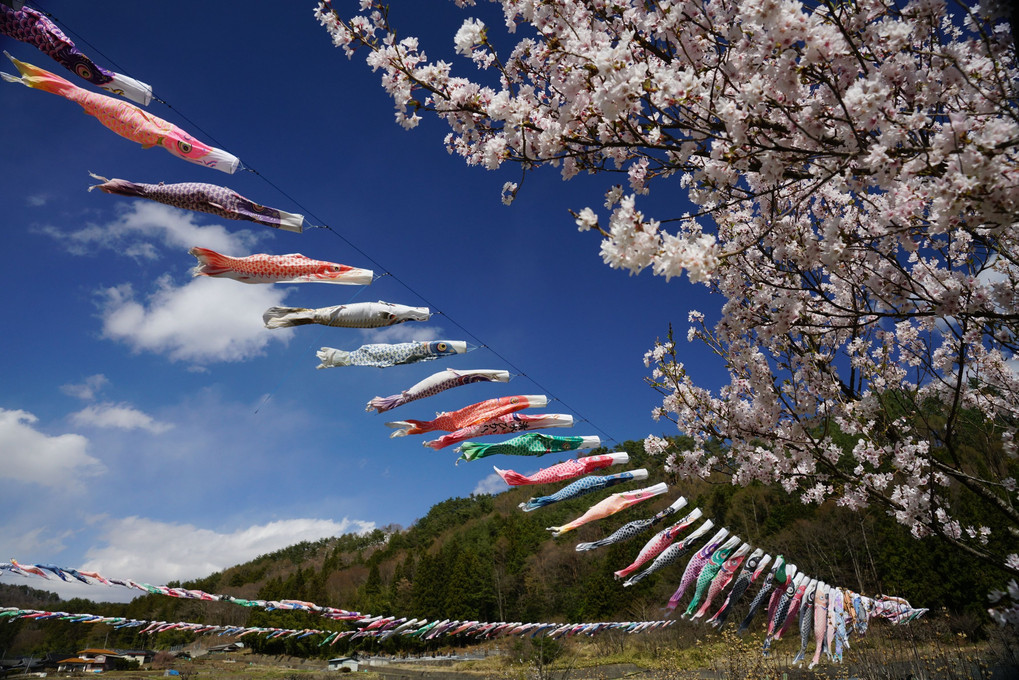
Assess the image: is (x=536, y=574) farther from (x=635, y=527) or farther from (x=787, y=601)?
(x=635, y=527)

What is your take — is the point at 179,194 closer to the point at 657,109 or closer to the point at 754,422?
the point at 657,109

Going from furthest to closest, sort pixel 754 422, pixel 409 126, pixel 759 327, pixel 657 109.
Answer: pixel 754 422 → pixel 759 327 → pixel 409 126 → pixel 657 109

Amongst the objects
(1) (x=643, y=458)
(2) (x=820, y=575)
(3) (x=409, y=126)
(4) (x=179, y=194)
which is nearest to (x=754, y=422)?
(1) (x=643, y=458)

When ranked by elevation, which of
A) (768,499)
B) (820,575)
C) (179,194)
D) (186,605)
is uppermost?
(179,194)

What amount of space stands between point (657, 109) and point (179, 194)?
141 inches

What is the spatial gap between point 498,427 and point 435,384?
0.89 metres

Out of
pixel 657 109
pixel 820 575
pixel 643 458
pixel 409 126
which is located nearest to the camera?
pixel 657 109

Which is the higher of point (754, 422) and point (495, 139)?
point (495, 139)

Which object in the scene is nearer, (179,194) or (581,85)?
(581,85)

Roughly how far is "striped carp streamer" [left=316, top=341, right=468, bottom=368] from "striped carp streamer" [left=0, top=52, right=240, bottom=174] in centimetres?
208

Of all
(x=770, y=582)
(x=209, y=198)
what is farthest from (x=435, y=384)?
(x=770, y=582)

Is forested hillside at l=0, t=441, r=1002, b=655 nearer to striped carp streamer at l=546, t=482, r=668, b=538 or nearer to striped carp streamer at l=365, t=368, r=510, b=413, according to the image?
striped carp streamer at l=546, t=482, r=668, b=538

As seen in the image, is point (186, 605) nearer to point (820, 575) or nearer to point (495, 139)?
point (820, 575)

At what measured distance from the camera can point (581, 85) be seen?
8.30ft
